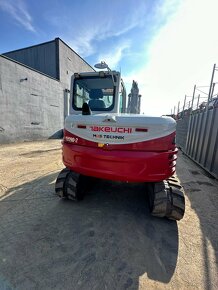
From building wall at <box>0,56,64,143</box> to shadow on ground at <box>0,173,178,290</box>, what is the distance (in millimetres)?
8274

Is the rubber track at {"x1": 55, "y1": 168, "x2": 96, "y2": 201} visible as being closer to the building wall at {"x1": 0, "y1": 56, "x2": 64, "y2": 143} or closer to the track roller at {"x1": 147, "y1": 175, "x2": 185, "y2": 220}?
the track roller at {"x1": 147, "y1": 175, "x2": 185, "y2": 220}

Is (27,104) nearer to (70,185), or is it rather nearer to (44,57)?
(44,57)

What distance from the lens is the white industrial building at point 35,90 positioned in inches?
404

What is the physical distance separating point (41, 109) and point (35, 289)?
12.8 metres

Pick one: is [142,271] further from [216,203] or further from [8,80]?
[8,80]

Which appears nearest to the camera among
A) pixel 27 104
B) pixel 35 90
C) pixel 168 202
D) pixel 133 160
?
pixel 133 160

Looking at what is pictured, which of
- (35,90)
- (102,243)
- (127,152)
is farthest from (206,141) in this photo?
(35,90)

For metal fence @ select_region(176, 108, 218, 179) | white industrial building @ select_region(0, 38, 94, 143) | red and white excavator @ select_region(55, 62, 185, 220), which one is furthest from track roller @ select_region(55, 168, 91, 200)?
white industrial building @ select_region(0, 38, 94, 143)

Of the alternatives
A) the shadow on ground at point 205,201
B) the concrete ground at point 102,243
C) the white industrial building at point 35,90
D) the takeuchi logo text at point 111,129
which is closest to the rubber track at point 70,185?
the concrete ground at point 102,243

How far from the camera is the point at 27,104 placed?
11.7 meters

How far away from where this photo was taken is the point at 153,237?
2576 millimetres

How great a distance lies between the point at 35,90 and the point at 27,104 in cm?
135

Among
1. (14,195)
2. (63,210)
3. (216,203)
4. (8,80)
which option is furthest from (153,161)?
(8,80)

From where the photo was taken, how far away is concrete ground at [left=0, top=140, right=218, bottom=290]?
1.88 m
